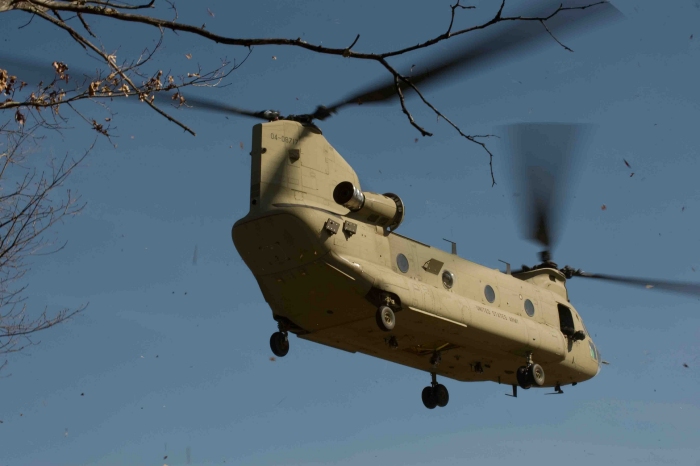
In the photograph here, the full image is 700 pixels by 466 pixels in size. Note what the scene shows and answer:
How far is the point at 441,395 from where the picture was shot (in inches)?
1022

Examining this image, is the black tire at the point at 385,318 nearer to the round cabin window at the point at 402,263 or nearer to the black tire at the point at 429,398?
the round cabin window at the point at 402,263

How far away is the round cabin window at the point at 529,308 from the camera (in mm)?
24703

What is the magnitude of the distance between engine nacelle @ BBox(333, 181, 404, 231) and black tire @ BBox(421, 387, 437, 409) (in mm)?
6451

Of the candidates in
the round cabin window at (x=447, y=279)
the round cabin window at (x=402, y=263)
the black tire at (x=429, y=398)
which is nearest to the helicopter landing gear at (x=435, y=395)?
the black tire at (x=429, y=398)

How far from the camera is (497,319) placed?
22953mm

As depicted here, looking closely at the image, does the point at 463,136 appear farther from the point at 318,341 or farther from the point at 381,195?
Result: the point at 318,341

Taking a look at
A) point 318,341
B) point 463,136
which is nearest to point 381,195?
point 318,341

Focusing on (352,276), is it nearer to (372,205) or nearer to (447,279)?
(372,205)

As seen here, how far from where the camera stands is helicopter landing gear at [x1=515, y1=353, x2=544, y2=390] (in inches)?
946

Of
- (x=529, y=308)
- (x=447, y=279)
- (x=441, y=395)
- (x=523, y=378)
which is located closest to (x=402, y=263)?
(x=447, y=279)

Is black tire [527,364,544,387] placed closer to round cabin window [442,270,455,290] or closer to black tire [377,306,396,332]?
round cabin window [442,270,455,290]

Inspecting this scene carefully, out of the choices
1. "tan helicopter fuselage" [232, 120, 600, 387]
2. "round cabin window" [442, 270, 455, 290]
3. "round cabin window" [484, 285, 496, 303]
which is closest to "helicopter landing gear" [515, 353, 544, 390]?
"tan helicopter fuselage" [232, 120, 600, 387]

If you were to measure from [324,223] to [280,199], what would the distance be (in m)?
1.06

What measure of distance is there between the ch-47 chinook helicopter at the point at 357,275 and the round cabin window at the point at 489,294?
0.09 ft
